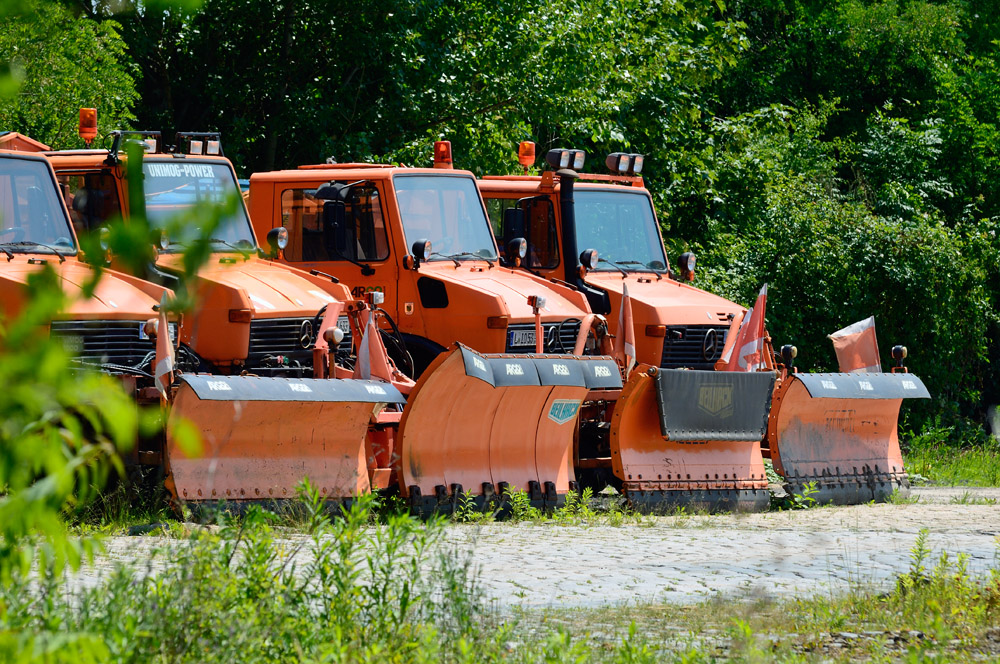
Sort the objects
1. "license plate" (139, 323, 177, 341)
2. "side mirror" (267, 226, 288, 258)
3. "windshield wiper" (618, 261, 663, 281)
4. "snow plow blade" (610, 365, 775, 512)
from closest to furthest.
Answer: "license plate" (139, 323, 177, 341) → "side mirror" (267, 226, 288, 258) → "snow plow blade" (610, 365, 775, 512) → "windshield wiper" (618, 261, 663, 281)

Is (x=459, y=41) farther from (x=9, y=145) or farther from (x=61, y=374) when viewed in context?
(x=61, y=374)

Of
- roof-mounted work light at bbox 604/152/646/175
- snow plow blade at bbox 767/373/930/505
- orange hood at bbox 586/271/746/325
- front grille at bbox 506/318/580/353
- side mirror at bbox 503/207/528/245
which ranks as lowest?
snow plow blade at bbox 767/373/930/505

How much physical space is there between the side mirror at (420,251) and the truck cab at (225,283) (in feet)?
2.60

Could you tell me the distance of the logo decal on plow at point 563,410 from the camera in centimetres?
1102

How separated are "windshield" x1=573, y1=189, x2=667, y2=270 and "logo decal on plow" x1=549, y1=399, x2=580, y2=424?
2.71 m

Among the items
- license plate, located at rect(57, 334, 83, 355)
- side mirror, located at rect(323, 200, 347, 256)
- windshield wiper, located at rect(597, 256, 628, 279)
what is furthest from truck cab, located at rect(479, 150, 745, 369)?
license plate, located at rect(57, 334, 83, 355)

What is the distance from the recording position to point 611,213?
545 inches

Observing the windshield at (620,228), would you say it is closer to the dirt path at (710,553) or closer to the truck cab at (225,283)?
the truck cab at (225,283)

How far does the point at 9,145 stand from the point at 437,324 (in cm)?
388

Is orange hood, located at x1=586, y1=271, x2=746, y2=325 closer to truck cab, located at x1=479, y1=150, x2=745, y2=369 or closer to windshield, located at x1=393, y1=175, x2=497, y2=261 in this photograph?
truck cab, located at x1=479, y1=150, x2=745, y2=369

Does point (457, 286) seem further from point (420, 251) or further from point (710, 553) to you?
point (710, 553)

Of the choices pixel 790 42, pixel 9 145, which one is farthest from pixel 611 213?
pixel 790 42

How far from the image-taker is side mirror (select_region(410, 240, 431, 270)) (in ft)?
38.3

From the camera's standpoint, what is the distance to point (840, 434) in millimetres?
12977
